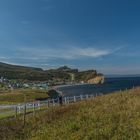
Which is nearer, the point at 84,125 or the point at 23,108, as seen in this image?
the point at 84,125

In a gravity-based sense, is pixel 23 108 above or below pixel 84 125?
below

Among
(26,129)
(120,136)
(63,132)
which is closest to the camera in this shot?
(120,136)

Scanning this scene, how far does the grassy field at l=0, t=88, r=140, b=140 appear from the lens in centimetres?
1745

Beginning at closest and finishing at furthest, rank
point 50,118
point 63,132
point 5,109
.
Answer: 1. point 63,132
2. point 50,118
3. point 5,109

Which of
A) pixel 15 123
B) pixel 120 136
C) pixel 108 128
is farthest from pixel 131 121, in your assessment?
pixel 15 123

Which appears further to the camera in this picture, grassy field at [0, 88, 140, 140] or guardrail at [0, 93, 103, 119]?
guardrail at [0, 93, 103, 119]

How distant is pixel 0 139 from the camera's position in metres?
18.7

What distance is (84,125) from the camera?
2008 cm

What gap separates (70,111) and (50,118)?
7.54 ft

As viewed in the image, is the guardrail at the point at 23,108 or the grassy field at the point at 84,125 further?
the guardrail at the point at 23,108

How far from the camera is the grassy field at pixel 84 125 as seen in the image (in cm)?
1745

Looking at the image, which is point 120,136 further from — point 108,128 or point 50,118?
point 50,118

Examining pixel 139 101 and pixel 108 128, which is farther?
pixel 139 101

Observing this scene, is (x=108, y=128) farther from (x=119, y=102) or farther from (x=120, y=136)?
(x=119, y=102)
